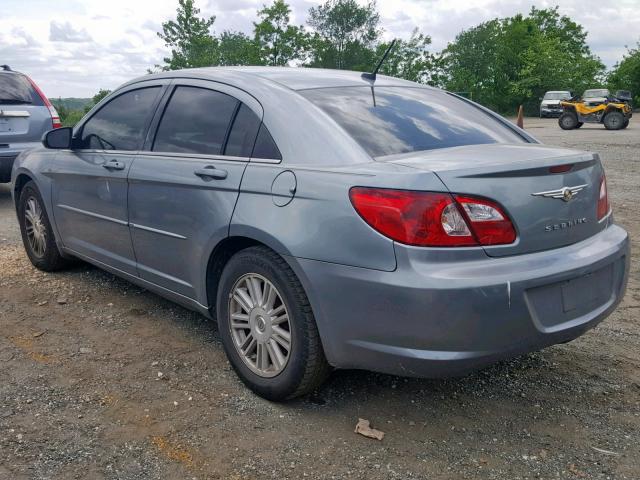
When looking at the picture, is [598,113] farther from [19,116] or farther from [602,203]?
[602,203]

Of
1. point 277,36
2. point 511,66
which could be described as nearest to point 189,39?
point 277,36

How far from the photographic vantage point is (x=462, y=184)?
8.05ft

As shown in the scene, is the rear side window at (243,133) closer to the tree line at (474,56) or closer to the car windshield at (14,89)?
the car windshield at (14,89)

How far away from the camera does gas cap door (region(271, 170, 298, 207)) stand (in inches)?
110

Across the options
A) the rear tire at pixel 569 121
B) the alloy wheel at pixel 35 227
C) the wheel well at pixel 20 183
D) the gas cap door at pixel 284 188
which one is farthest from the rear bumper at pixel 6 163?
the rear tire at pixel 569 121

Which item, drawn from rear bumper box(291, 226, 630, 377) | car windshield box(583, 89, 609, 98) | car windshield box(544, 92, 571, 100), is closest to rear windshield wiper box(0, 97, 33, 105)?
rear bumper box(291, 226, 630, 377)

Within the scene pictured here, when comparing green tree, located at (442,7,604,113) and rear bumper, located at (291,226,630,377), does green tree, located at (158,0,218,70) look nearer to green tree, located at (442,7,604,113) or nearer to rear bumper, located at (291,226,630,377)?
green tree, located at (442,7,604,113)

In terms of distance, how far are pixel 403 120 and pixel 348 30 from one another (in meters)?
69.7

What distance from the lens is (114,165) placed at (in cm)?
396

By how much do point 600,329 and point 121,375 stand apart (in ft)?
9.35

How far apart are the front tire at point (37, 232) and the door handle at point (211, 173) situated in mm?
2211

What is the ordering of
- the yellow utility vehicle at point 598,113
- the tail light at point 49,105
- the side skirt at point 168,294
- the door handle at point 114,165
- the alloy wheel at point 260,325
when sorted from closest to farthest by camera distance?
1. the alloy wheel at point 260,325
2. the side skirt at point 168,294
3. the door handle at point 114,165
4. the tail light at point 49,105
5. the yellow utility vehicle at point 598,113

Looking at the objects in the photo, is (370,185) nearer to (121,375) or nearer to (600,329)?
(121,375)

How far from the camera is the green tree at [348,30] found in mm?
66188
